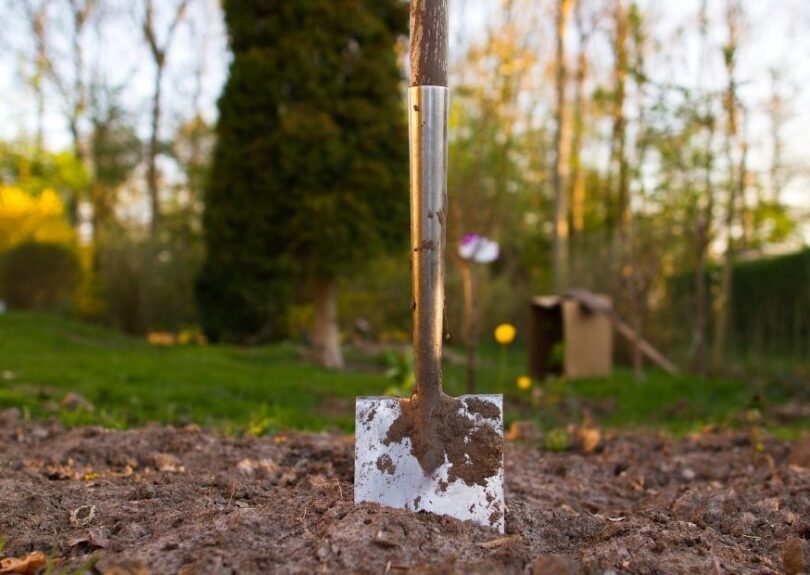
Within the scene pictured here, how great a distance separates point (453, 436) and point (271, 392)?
473 centimetres

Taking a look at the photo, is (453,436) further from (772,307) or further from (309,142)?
(309,142)

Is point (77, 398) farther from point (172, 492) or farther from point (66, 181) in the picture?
point (66, 181)

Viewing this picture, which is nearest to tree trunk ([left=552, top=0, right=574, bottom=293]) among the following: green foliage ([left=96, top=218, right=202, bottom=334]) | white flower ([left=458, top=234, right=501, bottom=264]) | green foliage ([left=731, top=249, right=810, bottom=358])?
green foliage ([left=731, top=249, right=810, bottom=358])

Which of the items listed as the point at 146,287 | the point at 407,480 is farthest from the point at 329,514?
the point at 146,287

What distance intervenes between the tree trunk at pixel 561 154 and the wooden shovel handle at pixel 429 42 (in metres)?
11.2

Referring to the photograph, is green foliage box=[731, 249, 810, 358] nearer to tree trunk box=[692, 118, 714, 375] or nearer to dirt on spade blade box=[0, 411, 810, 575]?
tree trunk box=[692, 118, 714, 375]

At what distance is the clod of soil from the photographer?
2432 millimetres

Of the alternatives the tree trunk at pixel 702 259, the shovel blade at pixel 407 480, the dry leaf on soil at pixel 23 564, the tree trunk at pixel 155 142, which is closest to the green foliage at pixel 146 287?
Result: the tree trunk at pixel 155 142

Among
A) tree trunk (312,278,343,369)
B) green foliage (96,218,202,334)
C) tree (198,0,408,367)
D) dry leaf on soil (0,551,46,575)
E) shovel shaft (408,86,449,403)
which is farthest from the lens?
green foliage (96,218,202,334)

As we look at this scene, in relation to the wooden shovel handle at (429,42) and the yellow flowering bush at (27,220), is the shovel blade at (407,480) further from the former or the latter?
the yellow flowering bush at (27,220)

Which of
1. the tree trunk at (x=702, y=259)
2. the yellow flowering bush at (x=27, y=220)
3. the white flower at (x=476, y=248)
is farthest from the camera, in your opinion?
the yellow flowering bush at (x=27, y=220)

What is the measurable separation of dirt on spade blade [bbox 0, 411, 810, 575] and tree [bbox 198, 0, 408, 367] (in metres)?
5.77

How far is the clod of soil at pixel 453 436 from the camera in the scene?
243 cm

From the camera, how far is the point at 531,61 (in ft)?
34.0
